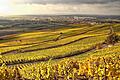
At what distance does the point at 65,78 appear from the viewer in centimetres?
8969

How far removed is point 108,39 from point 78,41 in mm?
21162

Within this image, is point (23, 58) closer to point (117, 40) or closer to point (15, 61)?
point (15, 61)

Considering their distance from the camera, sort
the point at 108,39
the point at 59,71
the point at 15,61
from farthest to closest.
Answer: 1. the point at 108,39
2. the point at 15,61
3. the point at 59,71

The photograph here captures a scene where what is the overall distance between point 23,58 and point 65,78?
169ft

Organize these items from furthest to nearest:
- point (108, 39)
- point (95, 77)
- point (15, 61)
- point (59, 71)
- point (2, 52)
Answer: point (108, 39) → point (2, 52) → point (15, 61) → point (59, 71) → point (95, 77)

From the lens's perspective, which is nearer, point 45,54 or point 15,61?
point 15,61

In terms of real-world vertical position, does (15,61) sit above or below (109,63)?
below

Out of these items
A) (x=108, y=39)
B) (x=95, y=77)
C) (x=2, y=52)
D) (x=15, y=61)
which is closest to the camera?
(x=95, y=77)

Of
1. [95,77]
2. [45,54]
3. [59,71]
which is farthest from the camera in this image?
[45,54]

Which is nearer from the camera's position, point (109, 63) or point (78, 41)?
point (109, 63)

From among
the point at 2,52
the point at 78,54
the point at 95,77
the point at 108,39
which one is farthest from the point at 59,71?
the point at 108,39

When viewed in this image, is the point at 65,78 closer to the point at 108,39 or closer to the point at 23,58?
the point at 23,58

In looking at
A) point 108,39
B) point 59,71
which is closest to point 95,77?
point 59,71

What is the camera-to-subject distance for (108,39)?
185375 mm
